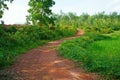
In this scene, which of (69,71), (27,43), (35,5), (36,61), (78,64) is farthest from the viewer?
(35,5)

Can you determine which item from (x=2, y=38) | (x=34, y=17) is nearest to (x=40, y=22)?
(x=34, y=17)

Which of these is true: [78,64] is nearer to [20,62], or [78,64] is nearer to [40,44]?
[20,62]

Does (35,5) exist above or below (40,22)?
above

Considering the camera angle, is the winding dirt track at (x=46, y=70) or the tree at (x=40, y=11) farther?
the tree at (x=40, y=11)

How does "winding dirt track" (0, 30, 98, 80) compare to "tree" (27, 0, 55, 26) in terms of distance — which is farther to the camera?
"tree" (27, 0, 55, 26)

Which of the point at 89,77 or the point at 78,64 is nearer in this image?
the point at 89,77

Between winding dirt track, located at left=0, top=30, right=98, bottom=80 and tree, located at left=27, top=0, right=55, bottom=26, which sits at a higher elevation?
tree, located at left=27, top=0, right=55, bottom=26

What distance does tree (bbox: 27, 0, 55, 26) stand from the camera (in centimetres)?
3898

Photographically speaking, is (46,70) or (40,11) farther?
(40,11)

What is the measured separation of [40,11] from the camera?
39719 millimetres

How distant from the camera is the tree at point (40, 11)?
128ft

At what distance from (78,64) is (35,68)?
258 centimetres

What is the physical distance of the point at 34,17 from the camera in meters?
39.1

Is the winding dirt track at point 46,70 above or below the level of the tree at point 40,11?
below
